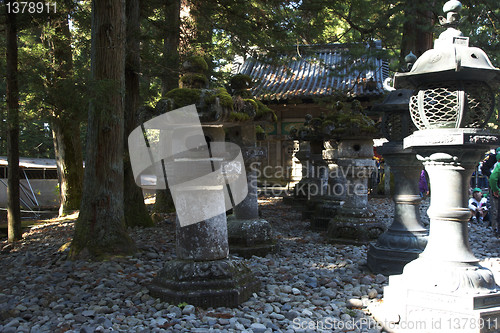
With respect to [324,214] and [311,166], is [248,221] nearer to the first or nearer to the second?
[324,214]

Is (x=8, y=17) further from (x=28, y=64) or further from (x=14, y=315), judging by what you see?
(x=14, y=315)

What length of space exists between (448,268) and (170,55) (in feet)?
18.8

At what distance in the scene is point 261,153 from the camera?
5758 mm

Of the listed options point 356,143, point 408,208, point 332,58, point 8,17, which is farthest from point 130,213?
point 332,58

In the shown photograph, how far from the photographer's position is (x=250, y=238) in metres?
5.60

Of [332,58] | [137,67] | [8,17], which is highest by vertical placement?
[332,58]

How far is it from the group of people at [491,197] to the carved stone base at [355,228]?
169cm

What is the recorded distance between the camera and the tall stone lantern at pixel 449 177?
3.00m

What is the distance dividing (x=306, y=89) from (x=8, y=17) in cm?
1018

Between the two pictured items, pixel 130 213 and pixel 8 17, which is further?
pixel 130 213

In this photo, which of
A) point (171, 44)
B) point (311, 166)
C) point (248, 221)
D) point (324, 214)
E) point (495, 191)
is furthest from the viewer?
point (311, 166)

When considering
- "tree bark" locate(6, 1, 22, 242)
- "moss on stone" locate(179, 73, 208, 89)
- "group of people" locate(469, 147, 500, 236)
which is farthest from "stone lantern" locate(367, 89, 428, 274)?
"tree bark" locate(6, 1, 22, 242)


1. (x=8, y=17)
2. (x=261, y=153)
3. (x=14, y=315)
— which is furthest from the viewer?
(x=8, y=17)
